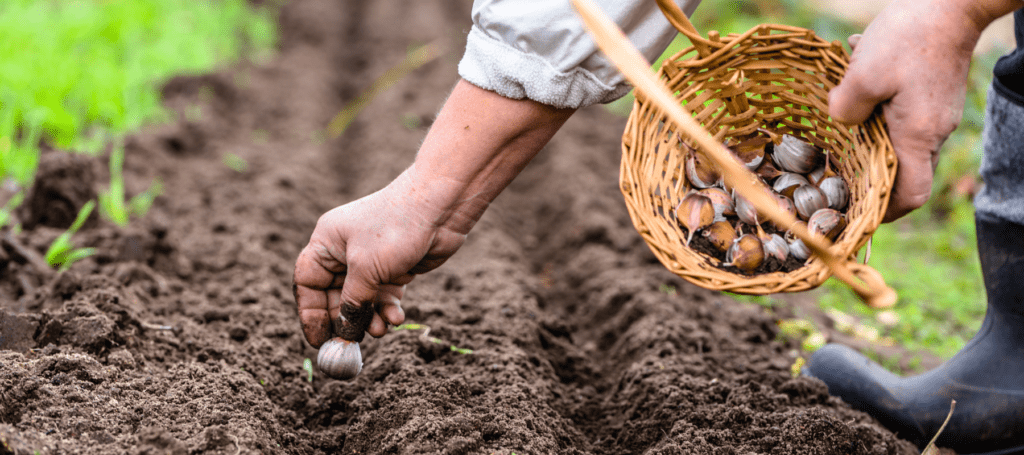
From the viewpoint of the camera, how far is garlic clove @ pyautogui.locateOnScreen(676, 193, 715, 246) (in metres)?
1.54

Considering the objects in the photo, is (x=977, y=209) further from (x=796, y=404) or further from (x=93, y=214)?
(x=93, y=214)

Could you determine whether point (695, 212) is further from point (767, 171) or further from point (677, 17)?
point (677, 17)

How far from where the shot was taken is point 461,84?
1.38 metres

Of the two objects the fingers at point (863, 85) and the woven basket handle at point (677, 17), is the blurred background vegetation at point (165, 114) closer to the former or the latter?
the fingers at point (863, 85)

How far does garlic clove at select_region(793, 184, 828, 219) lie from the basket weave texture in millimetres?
63

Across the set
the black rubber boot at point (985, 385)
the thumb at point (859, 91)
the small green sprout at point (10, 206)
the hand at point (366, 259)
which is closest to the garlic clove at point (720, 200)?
the thumb at point (859, 91)

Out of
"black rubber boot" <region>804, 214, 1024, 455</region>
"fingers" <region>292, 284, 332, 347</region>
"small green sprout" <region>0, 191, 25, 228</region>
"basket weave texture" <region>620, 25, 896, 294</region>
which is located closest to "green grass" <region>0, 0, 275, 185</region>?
"small green sprout" <region>0, 191, 25, 228</region>

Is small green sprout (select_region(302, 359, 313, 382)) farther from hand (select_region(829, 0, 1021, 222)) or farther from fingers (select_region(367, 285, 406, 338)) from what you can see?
hand (select_region(829, 0, 1021, 222))

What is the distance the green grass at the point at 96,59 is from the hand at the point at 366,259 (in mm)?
1934

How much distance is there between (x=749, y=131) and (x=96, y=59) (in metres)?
3.95

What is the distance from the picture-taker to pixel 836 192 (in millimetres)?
1504

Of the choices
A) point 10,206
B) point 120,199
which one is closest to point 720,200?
point 120,199

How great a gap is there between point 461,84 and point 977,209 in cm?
132

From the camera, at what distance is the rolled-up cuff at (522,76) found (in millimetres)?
1296
